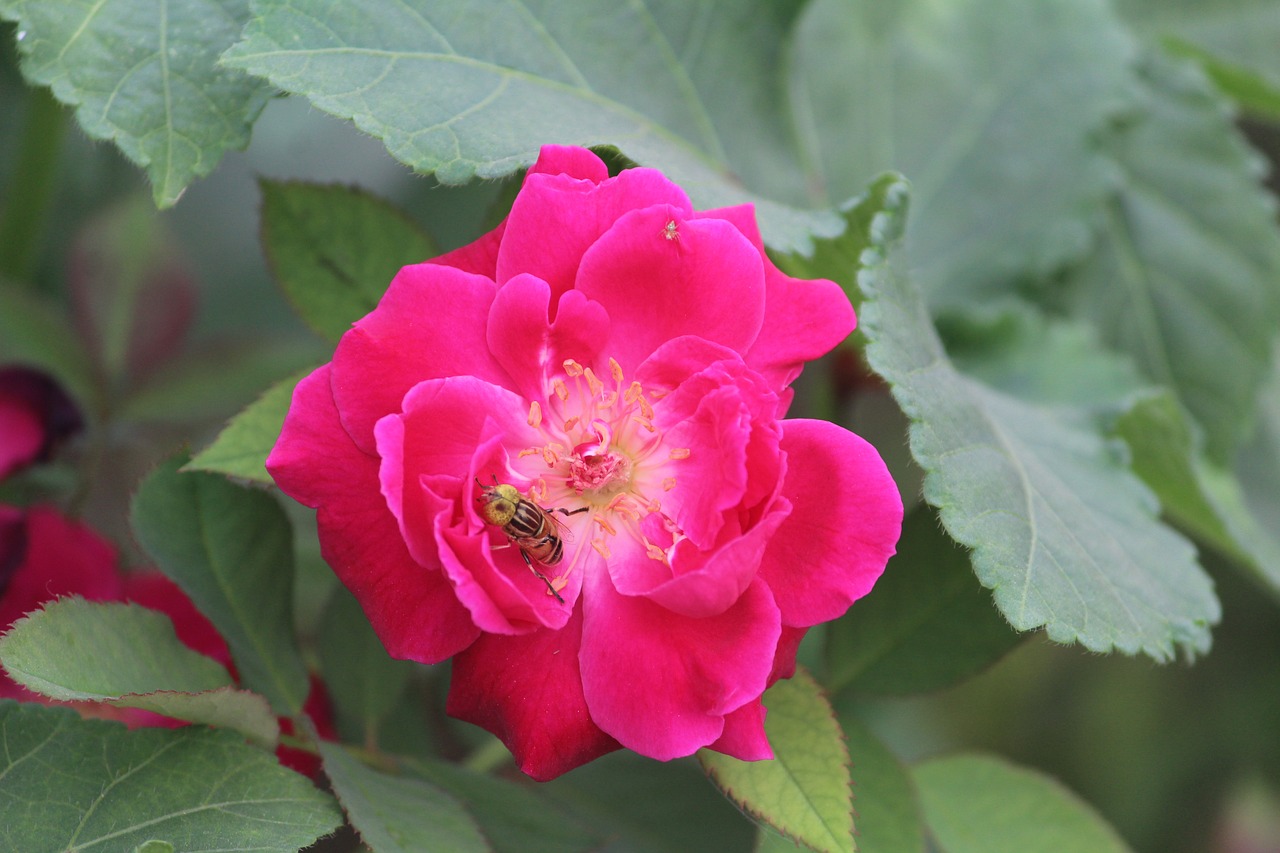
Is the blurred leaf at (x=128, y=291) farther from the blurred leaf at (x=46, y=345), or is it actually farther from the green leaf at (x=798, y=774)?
the green leaf at (x=798, y=774)

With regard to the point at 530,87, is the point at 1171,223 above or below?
below

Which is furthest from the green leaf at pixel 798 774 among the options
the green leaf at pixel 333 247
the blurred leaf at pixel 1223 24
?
the blurred leaf at pixel 1223 24

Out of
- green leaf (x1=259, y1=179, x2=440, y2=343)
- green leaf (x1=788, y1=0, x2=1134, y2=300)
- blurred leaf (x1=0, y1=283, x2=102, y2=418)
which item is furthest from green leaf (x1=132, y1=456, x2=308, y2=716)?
green leaf (x1=788, y1=0, x2=1134, y2=300)

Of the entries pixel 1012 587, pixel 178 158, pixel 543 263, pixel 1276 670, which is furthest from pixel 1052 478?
pixel 1276 670

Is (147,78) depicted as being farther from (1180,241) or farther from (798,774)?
(1180,241)

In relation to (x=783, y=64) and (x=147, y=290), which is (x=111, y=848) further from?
(x=783, y=64)

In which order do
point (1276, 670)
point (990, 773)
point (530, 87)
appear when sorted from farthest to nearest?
point (1276, 670), point (990, 773), point (530, 87)

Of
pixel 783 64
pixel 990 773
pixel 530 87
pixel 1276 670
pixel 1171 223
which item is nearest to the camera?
pixel 530 87

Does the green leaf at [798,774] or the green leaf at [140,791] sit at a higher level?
the green leaf at [798,774]
